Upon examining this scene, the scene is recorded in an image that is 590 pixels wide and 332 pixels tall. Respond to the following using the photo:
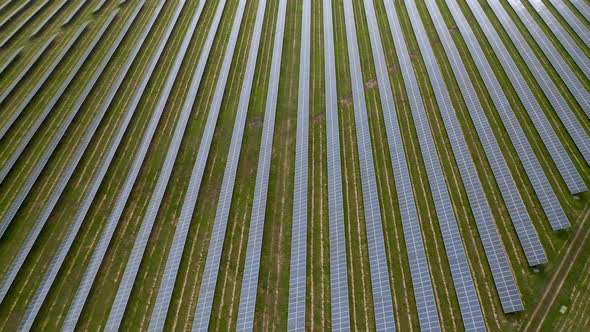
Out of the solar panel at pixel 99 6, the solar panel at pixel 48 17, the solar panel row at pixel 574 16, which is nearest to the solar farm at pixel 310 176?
the solar panel row at pixel 574 16

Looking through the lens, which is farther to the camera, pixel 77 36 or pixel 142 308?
pixel 77 36

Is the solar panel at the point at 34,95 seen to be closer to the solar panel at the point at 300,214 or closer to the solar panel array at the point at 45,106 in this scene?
the solar panel array at the point at 45,106

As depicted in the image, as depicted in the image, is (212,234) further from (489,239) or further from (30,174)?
(489,239)

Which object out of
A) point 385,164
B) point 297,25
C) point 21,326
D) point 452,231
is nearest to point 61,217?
point 21,326

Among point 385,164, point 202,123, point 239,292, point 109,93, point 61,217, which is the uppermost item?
point 109,93

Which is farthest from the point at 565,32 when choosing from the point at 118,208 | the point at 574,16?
the point at 118,208

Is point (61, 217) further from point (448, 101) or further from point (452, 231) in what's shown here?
point (448, 101)

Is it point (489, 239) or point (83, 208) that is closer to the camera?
point (489, 239)
